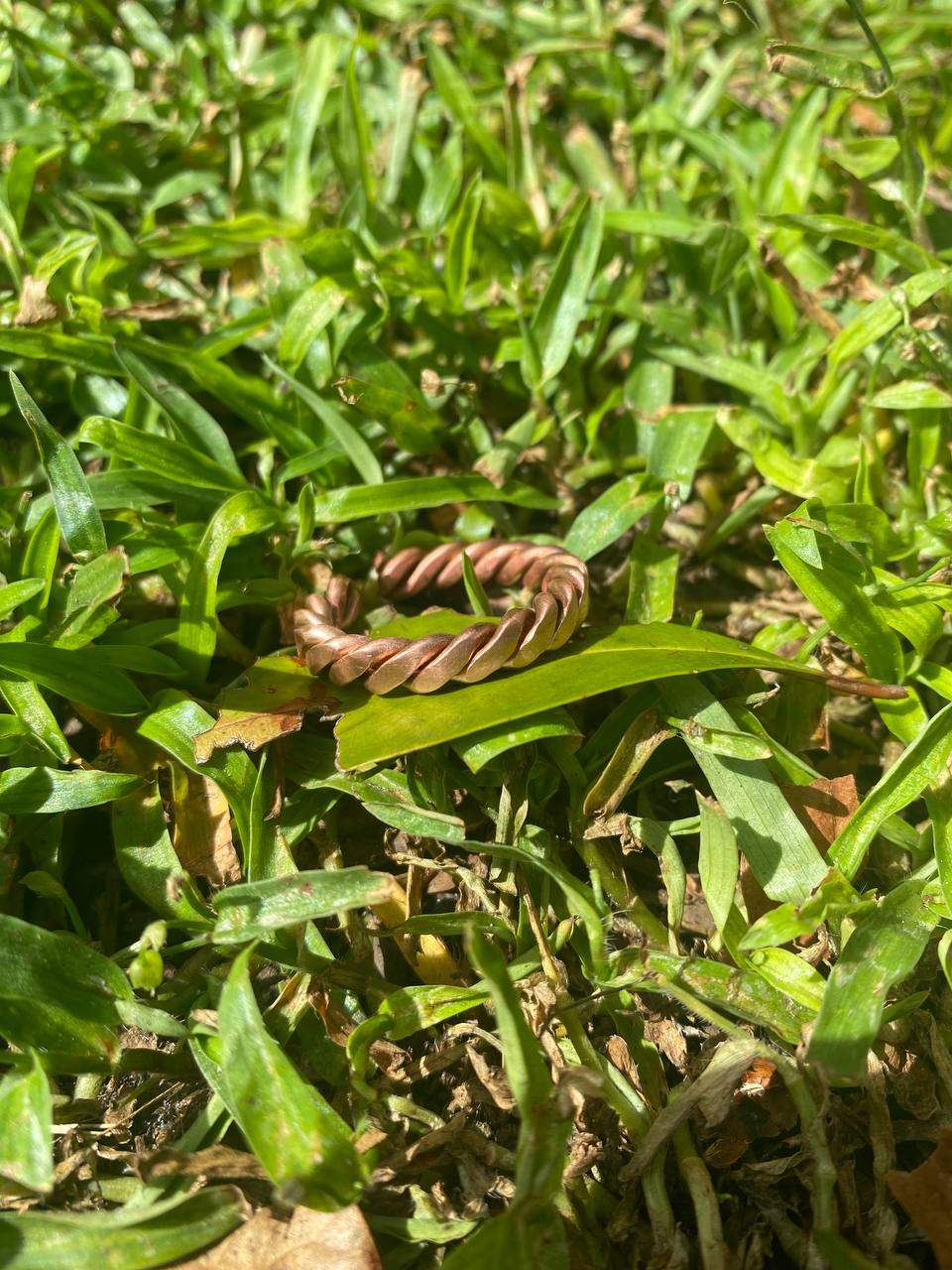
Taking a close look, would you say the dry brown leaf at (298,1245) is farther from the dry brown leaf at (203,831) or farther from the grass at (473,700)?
the dry brown leaf at (203,831)

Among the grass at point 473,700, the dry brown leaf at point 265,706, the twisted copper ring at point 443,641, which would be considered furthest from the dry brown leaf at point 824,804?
the dry brown leaf at point 265,706

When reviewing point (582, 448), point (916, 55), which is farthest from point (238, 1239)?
point (916, 55)

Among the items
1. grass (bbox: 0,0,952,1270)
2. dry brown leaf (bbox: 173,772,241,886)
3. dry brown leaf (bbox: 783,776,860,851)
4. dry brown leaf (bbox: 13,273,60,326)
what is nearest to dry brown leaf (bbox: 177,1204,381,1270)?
grass (bbox: 0,0,952,1270)

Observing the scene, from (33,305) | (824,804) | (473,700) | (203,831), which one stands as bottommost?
(203,831)

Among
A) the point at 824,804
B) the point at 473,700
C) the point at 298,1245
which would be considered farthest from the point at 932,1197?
the point at 473,700

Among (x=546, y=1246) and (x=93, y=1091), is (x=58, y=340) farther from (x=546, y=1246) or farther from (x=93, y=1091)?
(x=546, y=1246)

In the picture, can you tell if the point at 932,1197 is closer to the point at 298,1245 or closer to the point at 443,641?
the point at 298,1245

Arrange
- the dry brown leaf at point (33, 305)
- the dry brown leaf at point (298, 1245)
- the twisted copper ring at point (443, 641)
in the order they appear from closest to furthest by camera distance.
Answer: the dry brown leaf at point (298, 1245) < the twisted copper ring at point (443, 641) < the dry brown leaf at point (33, 305)
